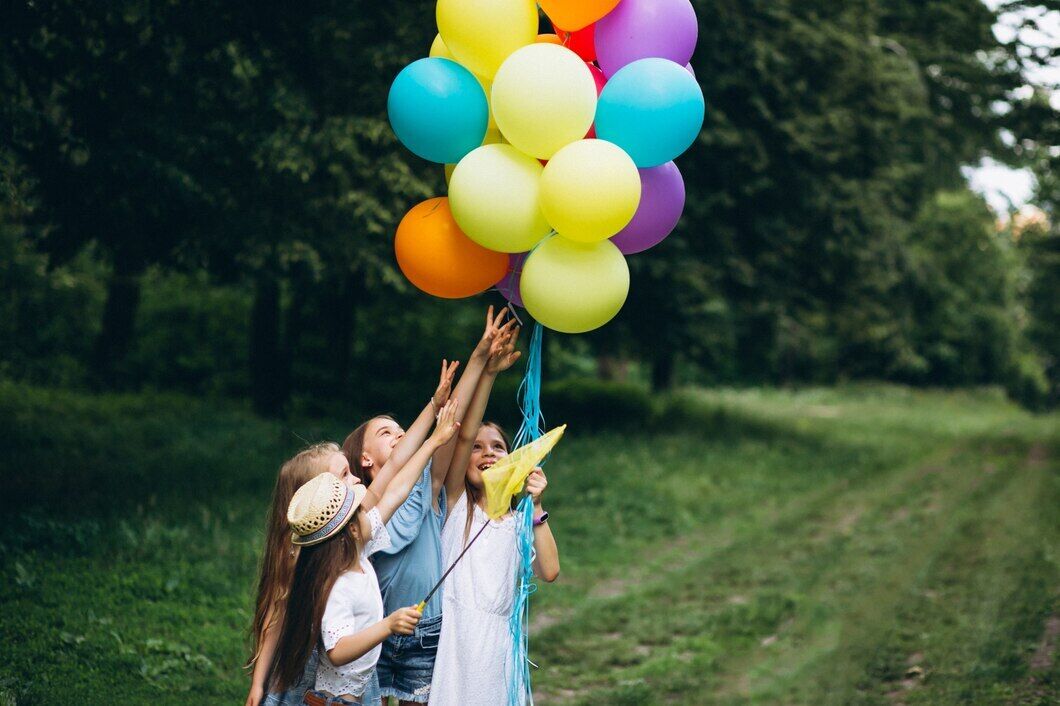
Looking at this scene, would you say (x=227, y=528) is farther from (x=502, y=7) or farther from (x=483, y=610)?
(x=502, y=7)

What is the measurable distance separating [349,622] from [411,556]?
579 mm

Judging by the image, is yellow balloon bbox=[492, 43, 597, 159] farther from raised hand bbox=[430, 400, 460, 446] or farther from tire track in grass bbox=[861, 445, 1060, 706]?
tire track in grass bbox=[861, 445, 1060, 706]

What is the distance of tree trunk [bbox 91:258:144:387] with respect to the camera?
1767cm

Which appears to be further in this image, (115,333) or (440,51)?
(115,333)

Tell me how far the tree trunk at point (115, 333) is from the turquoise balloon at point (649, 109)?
1516cm

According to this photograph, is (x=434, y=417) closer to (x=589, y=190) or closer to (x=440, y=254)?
(x=440, y=254)

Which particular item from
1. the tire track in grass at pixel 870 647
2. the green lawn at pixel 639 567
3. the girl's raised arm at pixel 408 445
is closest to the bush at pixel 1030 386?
the green lawn at pixel 639 567

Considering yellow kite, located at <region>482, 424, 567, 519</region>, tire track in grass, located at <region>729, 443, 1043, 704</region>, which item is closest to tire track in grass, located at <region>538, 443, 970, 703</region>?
tire track in grass, located at <region>729, 443, 1043, 704</region>

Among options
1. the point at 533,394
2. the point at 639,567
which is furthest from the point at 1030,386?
the point at 533,394

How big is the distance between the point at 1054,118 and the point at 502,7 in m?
13.0

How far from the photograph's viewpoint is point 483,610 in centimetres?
382

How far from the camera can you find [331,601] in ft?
10.8

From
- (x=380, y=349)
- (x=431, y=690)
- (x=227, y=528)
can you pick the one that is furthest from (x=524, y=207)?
(x=380, y=349)

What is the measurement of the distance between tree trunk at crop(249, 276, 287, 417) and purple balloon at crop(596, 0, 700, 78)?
1150cm
